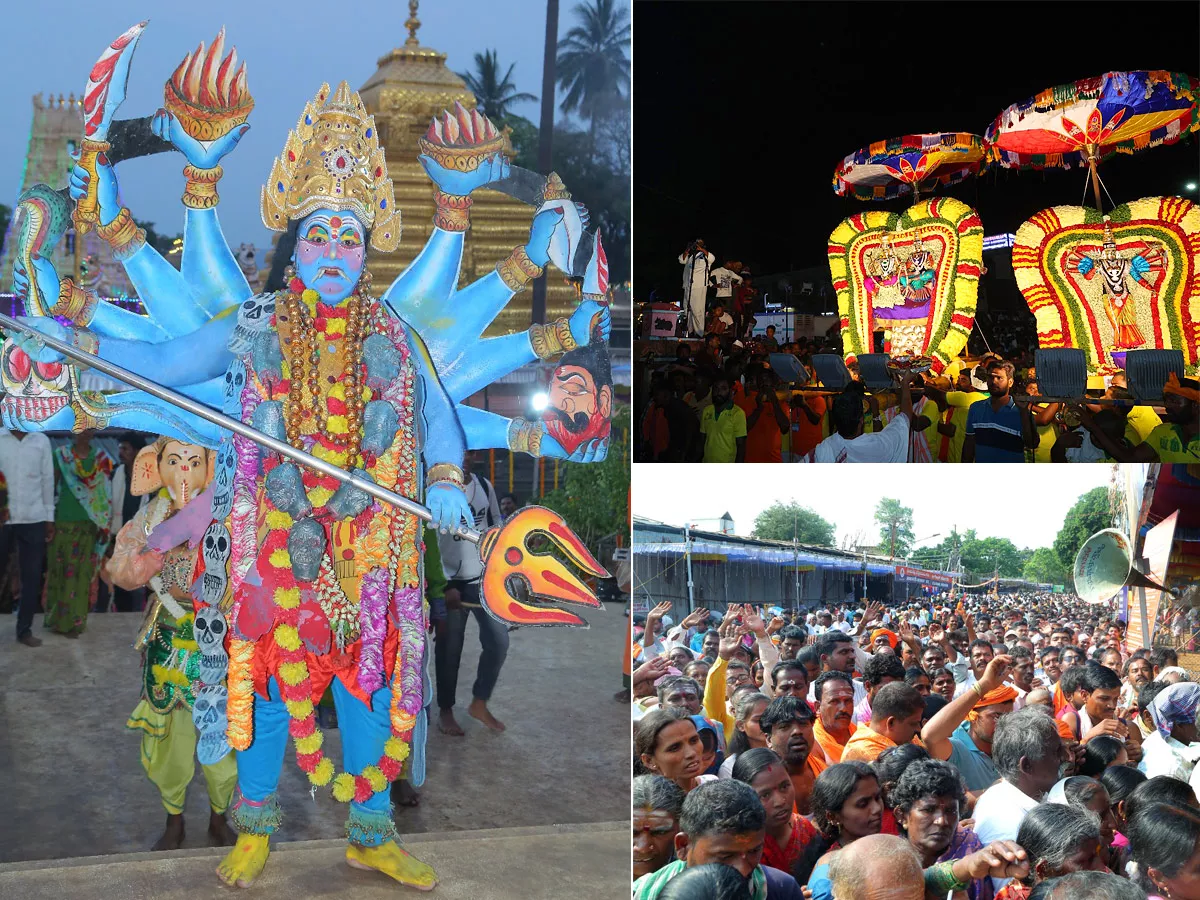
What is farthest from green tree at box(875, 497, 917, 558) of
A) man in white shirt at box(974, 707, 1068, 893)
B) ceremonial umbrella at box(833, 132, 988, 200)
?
ceremonial umbrella at box(833, 132, 988, 200)

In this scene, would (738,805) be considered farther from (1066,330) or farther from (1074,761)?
(1066,330)

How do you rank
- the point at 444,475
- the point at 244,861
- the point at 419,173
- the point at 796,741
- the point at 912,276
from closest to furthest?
the point at 796,741
the point at 244,861
the point at 444,475
the point at 419,173
the point at 912,276

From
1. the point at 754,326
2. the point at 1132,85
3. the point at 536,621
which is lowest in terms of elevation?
the point at 536,621

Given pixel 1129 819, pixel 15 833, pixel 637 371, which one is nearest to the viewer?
pixel 1129 819

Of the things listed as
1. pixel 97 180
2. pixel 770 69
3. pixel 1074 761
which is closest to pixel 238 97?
pixel 97 180

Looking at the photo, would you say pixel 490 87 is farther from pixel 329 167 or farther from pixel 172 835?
pixel 172 835

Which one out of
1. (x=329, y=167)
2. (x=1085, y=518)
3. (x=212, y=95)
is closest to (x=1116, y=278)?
(x=1085, y=518)

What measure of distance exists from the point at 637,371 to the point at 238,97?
4.72 metres

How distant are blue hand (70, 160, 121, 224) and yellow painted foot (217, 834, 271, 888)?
170cm

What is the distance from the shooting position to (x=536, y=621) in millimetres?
3596

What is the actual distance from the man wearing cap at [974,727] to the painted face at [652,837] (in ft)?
2.10

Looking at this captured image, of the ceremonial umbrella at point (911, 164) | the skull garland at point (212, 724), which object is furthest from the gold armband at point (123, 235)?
the ceremonial umbrella at point (911, 164)

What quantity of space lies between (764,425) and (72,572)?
4.20 m

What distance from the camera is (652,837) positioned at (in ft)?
8.50
